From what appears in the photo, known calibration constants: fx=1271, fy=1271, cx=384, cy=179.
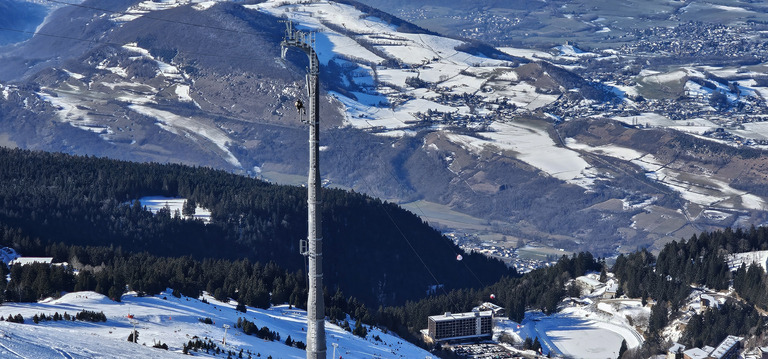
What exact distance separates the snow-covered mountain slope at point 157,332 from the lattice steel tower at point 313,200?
13.5 metres

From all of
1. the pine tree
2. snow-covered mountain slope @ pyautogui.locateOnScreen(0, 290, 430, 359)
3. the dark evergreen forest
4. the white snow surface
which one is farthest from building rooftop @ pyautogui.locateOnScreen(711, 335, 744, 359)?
snow-covered mountain slope @ pyautogui.locateOnScreen(0, 290, 430, 359)

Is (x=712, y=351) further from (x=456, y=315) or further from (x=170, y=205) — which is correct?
(x=170, y=205)

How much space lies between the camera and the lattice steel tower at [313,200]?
46.0 meters

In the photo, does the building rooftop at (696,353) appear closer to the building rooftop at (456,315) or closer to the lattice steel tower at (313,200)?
the building rooftop at (456,315)

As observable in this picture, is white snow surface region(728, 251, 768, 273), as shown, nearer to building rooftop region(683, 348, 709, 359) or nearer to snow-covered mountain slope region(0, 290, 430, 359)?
building rooftop region(683, 348, 709, 359)

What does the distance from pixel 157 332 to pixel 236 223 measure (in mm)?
67624

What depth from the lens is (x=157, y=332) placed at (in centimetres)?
6756

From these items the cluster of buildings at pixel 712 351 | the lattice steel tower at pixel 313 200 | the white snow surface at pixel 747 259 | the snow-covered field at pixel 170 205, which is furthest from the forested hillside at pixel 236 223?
the lattice steel tower at pixel 313 200

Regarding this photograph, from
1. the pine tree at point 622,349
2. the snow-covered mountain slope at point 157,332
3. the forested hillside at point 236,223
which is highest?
the snow-covered mountain slope at point 157,332

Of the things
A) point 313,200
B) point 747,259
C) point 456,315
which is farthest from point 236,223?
point 313,200

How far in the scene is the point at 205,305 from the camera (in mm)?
81062

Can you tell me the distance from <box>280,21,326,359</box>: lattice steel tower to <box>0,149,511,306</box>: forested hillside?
245 feet

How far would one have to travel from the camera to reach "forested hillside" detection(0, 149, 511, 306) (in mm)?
125750

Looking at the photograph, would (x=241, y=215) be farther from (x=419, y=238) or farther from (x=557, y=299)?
(x=557, y=299)
